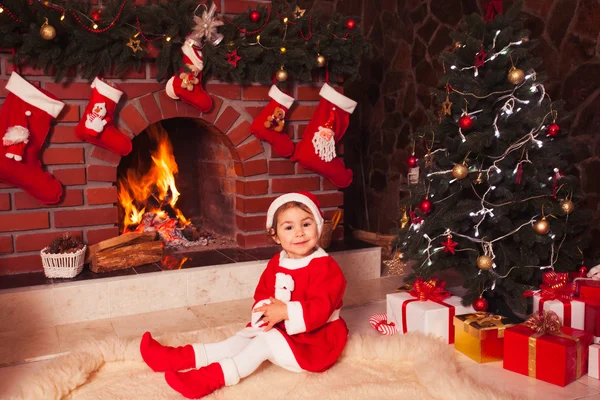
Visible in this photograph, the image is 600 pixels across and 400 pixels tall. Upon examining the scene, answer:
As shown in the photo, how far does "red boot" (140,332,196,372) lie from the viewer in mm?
2100

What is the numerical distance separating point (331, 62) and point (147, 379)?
7.10 ft

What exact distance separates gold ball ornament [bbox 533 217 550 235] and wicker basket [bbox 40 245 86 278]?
7.12 feet

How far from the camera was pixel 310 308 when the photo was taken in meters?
2.06

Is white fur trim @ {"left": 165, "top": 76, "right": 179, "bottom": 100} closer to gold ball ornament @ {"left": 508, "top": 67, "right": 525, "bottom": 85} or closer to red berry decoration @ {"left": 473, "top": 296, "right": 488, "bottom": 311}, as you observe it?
gold ball ornament @ {"left": 508, "top": 67, "right": 525, "bottom": 85}

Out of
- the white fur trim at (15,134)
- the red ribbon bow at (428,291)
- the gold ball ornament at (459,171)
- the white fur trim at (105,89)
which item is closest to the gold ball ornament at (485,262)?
the red ribbon bow at (428,291)

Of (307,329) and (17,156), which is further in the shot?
A: (17,156)

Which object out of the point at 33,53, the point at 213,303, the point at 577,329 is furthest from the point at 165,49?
the point at 577,329

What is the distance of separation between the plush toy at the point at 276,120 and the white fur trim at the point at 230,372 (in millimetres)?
1596

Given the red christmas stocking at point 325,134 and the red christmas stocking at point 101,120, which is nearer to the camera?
the red christmas stocking at point 101,120

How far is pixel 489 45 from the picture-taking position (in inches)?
100

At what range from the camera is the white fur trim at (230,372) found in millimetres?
A: 1997

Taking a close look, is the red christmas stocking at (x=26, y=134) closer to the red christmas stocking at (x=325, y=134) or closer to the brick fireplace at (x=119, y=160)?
the brick fireplace at (x=119, y=160)

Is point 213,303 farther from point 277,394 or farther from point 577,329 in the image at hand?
point 577,329

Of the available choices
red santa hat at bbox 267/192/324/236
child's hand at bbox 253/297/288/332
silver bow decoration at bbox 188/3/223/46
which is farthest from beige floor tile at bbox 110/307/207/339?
silver bow decoration at bbox 188/3/223/46
